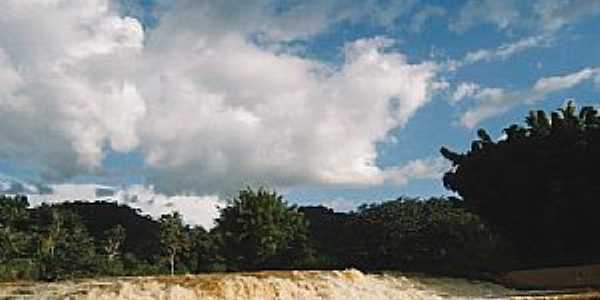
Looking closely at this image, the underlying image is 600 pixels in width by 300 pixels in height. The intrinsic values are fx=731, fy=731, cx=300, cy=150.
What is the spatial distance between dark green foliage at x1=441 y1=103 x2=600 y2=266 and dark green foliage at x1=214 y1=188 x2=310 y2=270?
13.0 metres

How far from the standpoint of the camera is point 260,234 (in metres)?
56.4

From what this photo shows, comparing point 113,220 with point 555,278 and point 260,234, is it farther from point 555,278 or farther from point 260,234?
point 555,278

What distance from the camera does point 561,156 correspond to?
163 feet

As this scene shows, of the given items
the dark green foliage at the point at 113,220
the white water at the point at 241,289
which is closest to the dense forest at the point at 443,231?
the white water at the point at 241,289

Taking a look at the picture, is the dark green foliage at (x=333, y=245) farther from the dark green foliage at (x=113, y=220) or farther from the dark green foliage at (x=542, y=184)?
the dark green foliage at (x=113, y=220)

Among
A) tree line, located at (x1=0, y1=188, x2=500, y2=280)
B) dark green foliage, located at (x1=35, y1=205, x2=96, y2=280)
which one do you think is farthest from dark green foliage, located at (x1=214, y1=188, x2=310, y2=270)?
dark green foliage, located at (x1=35, y1=205, x2=96, y2=280)

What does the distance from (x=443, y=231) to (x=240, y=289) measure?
98.2 feet

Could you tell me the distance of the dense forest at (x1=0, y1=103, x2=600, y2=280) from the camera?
48938 millimetres

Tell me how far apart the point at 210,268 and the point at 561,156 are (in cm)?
2709

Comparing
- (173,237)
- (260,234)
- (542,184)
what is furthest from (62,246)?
(542,184)

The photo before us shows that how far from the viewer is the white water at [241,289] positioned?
2830 cm

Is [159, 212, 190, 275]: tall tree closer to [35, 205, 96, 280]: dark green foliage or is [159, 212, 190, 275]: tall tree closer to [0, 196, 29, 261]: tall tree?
[35, 205, 96, 280]: dark green foliage

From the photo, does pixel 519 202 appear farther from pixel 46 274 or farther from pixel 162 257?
pixel 46 274

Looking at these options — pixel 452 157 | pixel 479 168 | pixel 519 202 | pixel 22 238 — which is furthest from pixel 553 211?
pixel 22 238
